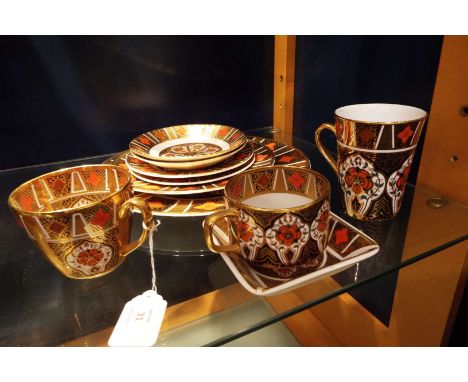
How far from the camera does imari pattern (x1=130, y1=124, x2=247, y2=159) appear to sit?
1.88 feet

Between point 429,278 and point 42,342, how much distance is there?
0.49 m

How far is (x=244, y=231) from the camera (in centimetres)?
38

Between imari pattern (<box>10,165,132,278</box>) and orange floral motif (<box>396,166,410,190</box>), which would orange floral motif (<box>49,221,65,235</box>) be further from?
orange floral motif (<box>396,166,410,190</box>)

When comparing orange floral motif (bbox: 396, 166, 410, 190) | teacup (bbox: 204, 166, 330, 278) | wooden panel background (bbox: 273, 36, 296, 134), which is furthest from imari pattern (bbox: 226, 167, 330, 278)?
wooden panel background (bbox: 273, 36, 296, 134)

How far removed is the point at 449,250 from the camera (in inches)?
19.3

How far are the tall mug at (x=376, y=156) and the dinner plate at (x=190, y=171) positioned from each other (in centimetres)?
13

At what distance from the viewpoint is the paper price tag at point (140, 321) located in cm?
36

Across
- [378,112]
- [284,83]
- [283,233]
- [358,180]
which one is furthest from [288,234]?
[284,83]

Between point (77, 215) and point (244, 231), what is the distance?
0.16 m

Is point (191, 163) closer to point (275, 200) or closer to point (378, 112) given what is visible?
point (275, 200)

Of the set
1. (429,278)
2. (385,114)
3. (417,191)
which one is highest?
(385,114)

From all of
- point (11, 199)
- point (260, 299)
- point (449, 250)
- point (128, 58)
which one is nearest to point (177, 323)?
point (260, 299)
